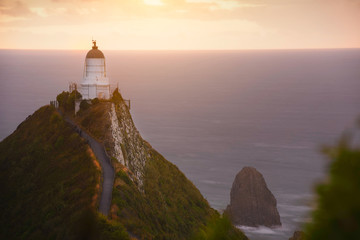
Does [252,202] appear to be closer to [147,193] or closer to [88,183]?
[147,193]

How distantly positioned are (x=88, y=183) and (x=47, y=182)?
5550mm

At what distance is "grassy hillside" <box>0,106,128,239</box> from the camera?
2836 centimetres

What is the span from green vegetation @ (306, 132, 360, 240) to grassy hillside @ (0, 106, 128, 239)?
16.6 meters

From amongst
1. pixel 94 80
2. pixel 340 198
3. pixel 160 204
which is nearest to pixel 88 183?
pixel 160 204

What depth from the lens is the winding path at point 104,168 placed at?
29538mm

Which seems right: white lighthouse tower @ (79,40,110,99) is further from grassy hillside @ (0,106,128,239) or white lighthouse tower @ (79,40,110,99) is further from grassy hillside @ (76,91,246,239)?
grassy hillside @ (0,106,128,239)

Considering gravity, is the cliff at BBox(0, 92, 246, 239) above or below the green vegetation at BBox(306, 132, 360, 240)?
below

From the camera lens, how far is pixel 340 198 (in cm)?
502

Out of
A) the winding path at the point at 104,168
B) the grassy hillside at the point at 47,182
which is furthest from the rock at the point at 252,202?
the winding path at the point at 104,168

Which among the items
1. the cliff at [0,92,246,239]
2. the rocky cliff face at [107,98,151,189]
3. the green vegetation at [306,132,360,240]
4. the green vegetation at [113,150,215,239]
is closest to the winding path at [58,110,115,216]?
the cliff at [0,92,246,239]

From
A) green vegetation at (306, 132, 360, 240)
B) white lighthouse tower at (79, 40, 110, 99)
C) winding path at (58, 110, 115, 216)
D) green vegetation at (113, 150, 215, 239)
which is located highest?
white lighthouse tower at (79, 40, 110, 99)

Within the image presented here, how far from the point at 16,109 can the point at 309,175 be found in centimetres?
10081

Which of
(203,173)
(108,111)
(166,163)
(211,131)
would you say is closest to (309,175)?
(203,173)

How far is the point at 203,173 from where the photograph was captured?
11300 centimetres
